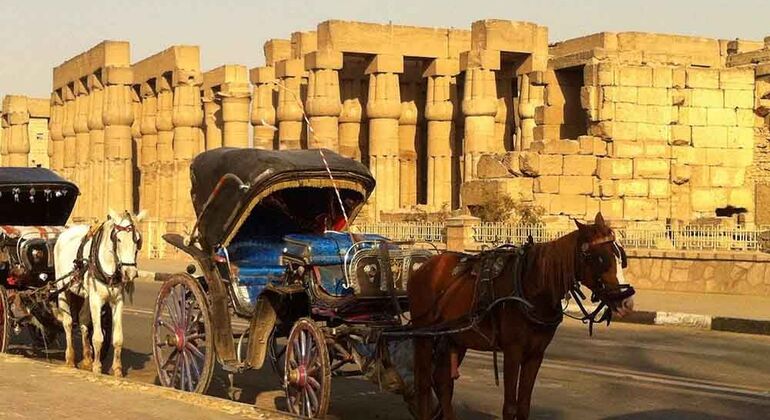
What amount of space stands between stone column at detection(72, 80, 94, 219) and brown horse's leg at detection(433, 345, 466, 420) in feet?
166

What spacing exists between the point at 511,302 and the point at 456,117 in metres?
37.6

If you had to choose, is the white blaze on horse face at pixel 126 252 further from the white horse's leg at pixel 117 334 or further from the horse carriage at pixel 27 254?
the horse carriage at pixel 27 254

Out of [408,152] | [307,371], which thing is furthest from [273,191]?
[408,152]

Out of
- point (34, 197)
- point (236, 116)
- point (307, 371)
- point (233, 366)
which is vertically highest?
point (236, 116)

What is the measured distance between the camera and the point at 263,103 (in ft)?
147

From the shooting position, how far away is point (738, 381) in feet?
37.6

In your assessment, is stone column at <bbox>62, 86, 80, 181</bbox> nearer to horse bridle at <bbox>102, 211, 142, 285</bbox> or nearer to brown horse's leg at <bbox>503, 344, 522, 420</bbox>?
horse bridle at <bbox>102, 211, 142, 285</bbox>

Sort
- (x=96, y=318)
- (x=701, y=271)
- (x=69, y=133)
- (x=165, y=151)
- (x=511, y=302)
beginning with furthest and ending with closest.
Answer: (x=69, y=133)
(x=165, y=151)
(x=701, y=271)
(x=96, y=318)
(x=511, y=302)

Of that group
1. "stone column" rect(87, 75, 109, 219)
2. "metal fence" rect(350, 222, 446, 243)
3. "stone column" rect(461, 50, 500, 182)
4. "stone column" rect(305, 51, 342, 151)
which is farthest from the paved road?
"stone column" rect(87, 75, 109, 219)

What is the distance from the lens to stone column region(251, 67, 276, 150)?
4422 centimetres

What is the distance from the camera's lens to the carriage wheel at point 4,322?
42.5 ft

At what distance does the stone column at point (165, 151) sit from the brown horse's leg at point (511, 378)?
43.4 m

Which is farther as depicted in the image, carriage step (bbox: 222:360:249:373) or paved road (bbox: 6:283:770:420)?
carriage step (bbox: 222:360:249:373)

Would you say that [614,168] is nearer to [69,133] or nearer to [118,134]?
[118,134]
